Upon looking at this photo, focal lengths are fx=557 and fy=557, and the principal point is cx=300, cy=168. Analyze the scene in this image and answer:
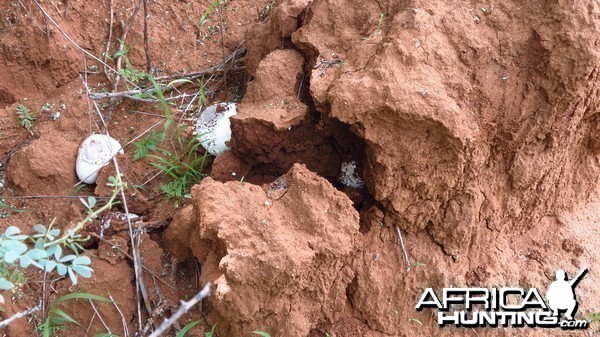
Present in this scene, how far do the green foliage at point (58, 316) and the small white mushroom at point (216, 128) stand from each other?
1002 mm

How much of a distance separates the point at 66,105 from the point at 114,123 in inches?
12.3

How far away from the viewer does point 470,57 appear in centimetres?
240

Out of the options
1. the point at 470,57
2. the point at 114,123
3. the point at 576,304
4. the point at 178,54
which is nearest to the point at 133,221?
the point at 114,123

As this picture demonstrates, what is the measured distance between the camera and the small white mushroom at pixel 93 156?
120 inches

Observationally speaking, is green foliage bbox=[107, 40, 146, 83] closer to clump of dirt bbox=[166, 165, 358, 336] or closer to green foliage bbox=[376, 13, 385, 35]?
clump of dirt bbox=[166, 165, 358, 336]

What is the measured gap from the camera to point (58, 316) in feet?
8.41

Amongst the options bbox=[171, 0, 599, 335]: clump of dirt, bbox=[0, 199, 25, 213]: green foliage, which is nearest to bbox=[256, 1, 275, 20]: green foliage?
bbox=[171, 0, 599, 335]: clump of dirt

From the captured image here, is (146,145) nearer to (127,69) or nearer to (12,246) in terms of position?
(127,69)

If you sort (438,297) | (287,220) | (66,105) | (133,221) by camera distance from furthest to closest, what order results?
1. (66,105)
2. (133,221)
3. (438,297)
4. (287,220)

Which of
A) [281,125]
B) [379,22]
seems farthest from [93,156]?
[379,22]

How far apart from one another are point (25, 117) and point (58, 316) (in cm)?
137

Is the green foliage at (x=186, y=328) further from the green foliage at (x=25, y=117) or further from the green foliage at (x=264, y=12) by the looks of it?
the green foliage at (x=264, y=12)

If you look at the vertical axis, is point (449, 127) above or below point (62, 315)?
above

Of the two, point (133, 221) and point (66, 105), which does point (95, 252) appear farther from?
point (66, 105)
